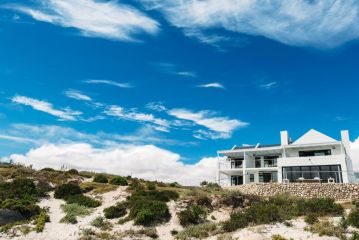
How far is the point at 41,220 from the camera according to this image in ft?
105

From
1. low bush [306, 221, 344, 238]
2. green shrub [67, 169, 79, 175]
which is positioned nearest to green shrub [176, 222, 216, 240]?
low bush [306, 221, 344, 238]

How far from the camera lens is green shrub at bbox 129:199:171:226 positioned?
105ft

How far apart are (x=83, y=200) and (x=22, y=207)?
630cm

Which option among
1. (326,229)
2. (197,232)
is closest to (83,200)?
(197,232)

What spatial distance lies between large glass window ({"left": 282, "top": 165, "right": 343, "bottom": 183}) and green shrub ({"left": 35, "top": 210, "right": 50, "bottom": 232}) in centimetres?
3138

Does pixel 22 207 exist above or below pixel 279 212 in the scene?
below

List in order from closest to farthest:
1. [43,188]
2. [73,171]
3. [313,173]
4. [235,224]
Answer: [235,224] → [43,188] → [313,173] → [73,171]

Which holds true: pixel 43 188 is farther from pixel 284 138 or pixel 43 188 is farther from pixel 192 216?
pixel 284 138

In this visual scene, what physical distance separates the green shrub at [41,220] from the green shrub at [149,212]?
7843mm

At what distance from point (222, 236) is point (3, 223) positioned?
20.5 metres

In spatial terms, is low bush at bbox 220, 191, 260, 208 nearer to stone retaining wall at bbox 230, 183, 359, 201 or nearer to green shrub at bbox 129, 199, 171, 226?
green shrub at bbox 129, 199, 171, 226

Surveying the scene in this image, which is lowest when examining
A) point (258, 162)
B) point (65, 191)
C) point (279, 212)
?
point (279, 212)

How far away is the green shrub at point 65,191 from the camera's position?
4047 cm

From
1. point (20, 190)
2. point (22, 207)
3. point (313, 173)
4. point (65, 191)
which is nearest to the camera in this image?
point (22, 207)
